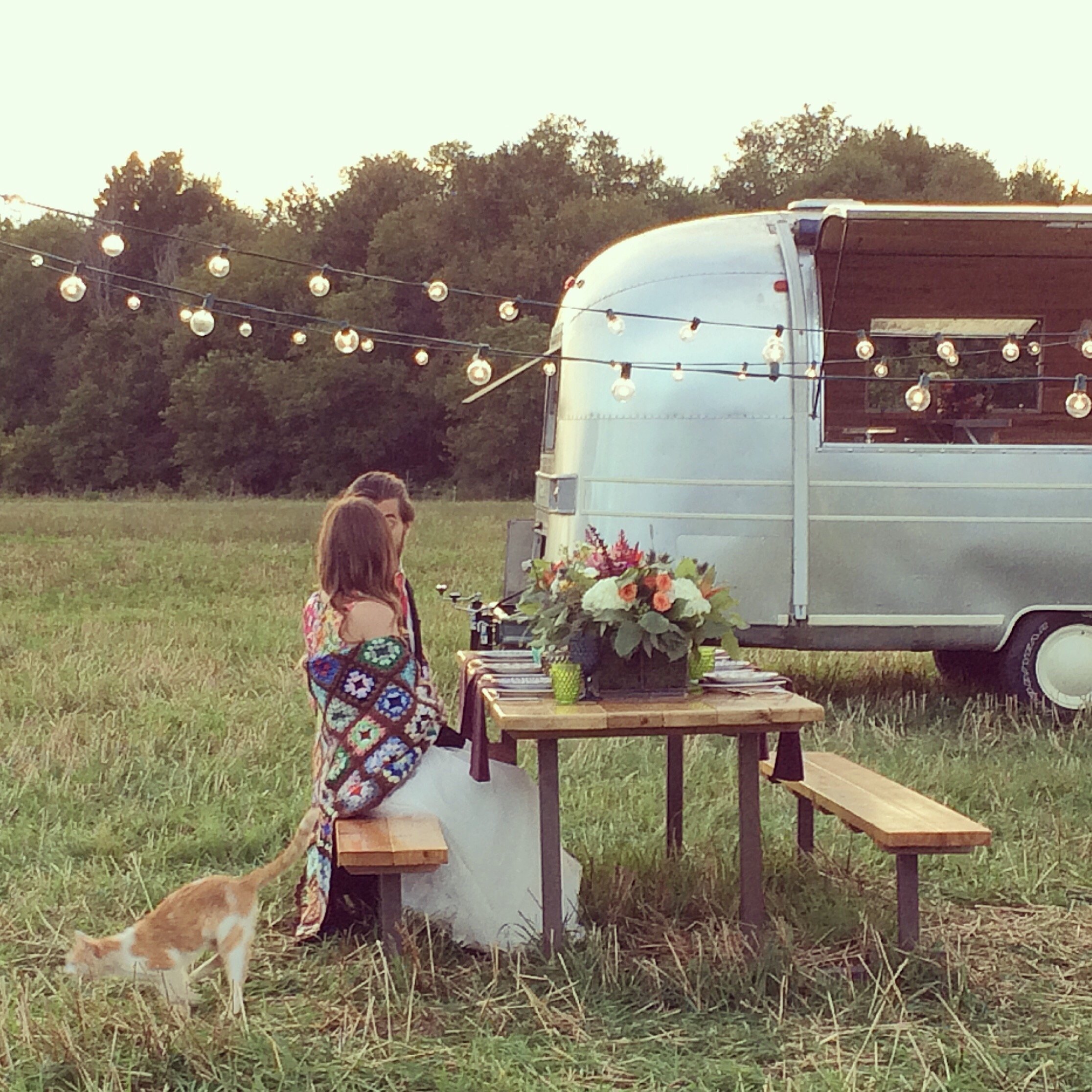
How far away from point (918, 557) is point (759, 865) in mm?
3907

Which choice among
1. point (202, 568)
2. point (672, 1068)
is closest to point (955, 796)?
point (672, 1068)

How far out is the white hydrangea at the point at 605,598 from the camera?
428 centimetres

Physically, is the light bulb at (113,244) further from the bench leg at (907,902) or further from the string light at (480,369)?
the bench leg at (907,902)

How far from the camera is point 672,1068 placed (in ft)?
11.7

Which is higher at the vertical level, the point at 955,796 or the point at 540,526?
the point at 540,526

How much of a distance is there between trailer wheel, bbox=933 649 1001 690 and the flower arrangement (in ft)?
15.3

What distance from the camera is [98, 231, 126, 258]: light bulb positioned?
513 centimetres

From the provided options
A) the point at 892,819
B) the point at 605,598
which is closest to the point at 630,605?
the point at 605,598

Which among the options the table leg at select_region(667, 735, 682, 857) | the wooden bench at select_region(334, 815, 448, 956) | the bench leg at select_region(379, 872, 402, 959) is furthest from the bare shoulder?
the table leg at select_region(667, 735, 682, 857)

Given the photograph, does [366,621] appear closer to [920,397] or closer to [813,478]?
[920,397]

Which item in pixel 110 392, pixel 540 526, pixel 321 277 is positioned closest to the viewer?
pixel 321 277

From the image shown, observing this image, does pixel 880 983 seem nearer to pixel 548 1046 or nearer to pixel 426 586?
pixel 548 1046

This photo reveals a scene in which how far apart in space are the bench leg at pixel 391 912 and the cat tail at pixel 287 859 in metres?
0.24

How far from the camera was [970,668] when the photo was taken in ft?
30.6
